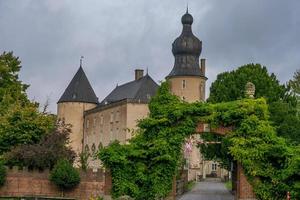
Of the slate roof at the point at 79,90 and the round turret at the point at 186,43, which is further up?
the round turret at the point at 186,43

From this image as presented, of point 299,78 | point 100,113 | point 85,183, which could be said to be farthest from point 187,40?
point 85,183

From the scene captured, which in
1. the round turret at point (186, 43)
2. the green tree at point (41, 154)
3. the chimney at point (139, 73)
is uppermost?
the round turret at point (186, 43)

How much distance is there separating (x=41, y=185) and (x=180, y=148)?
32.5 feet

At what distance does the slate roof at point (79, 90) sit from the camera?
96500mm

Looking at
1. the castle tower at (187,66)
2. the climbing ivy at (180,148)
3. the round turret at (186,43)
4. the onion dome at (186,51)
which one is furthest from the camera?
the castle tower at (187,66)

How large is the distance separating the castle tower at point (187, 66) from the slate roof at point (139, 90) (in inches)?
119

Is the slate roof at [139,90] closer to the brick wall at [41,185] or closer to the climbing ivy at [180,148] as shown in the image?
the brick wall at [41,185]

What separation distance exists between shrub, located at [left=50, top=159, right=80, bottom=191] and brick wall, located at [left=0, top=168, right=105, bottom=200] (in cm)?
42

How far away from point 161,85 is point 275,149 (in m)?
6.10

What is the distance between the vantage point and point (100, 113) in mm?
94438

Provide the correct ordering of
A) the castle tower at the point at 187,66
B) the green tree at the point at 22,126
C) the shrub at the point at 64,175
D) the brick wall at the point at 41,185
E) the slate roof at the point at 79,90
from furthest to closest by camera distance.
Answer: the slate roof at the point at 79,90 → the castle tower at the point at 187,66 → the green tree at the point at 22,126 → the brick wall at the point at 41,185 → the shrub at the point at 64,175

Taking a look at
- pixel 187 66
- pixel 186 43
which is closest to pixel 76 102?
pixel 187 66

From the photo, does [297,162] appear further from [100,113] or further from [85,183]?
[100,113]

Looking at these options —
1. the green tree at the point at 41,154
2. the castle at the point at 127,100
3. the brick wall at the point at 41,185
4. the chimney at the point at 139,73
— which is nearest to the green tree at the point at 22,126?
the green tree at the point at 41,154
